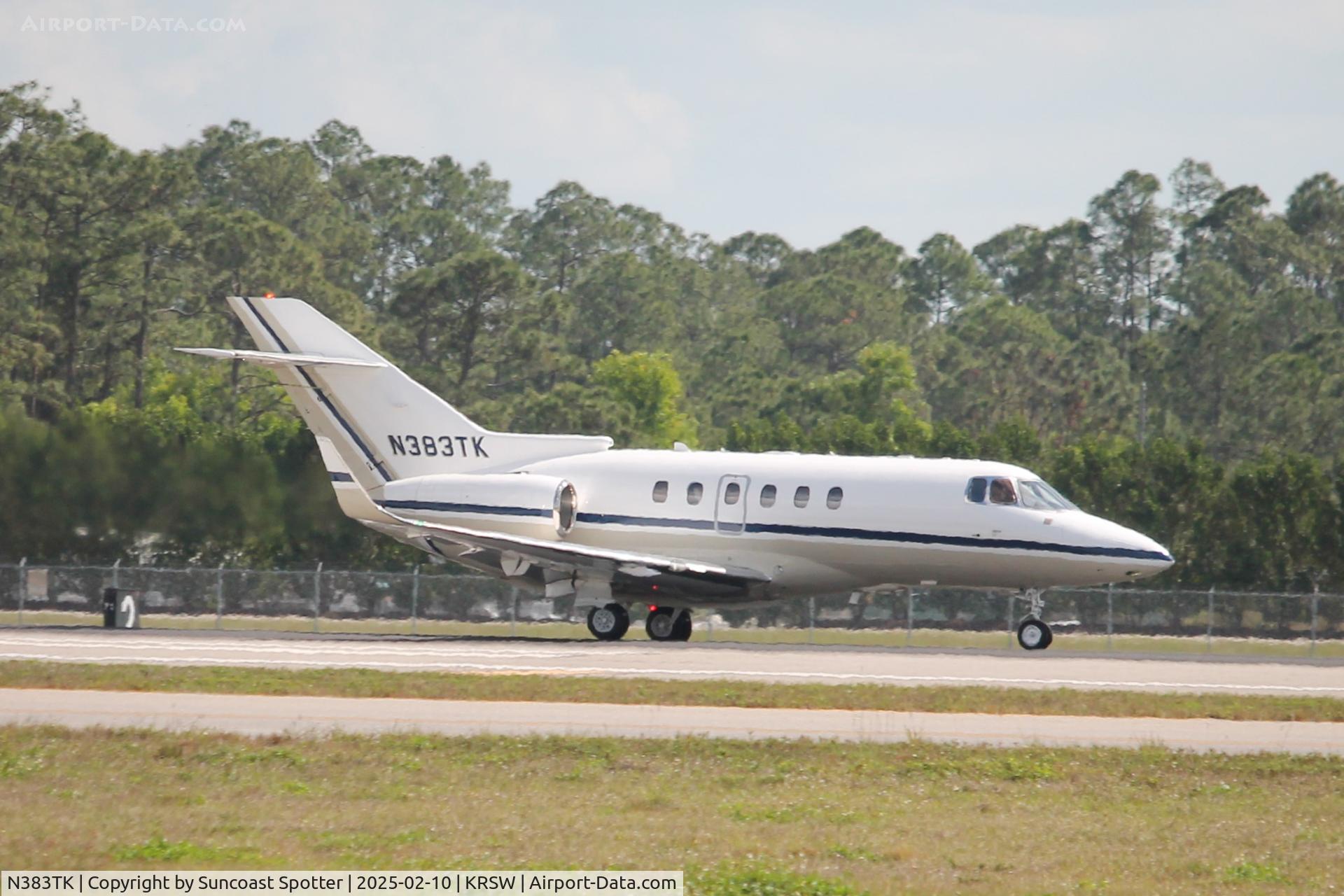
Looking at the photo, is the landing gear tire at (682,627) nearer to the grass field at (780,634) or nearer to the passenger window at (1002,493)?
the grass field at (780,634)

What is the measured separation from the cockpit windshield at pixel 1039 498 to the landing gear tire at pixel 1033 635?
2171mm

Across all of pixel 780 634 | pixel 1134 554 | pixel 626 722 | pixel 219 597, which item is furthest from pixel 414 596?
pixel 626 722

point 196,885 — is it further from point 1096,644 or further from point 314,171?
point 314,171

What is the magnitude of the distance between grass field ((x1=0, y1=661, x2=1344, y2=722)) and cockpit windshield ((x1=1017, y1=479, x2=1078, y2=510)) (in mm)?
8430

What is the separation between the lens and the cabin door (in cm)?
3469

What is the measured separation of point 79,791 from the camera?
15.0 meters

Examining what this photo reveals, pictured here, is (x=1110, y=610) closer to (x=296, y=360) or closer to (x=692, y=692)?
(x=296, y=360)

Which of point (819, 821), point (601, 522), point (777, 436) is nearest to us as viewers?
point (819, 821)

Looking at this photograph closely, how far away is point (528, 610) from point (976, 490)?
12.9m

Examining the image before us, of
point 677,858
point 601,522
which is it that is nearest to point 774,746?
point 677,858

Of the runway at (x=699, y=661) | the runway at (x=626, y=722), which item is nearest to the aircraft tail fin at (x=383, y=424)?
the runway at (x=699, y=661)

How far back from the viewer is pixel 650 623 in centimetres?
3628

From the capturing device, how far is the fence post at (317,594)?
1574 inches

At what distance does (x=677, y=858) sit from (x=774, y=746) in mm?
5676
